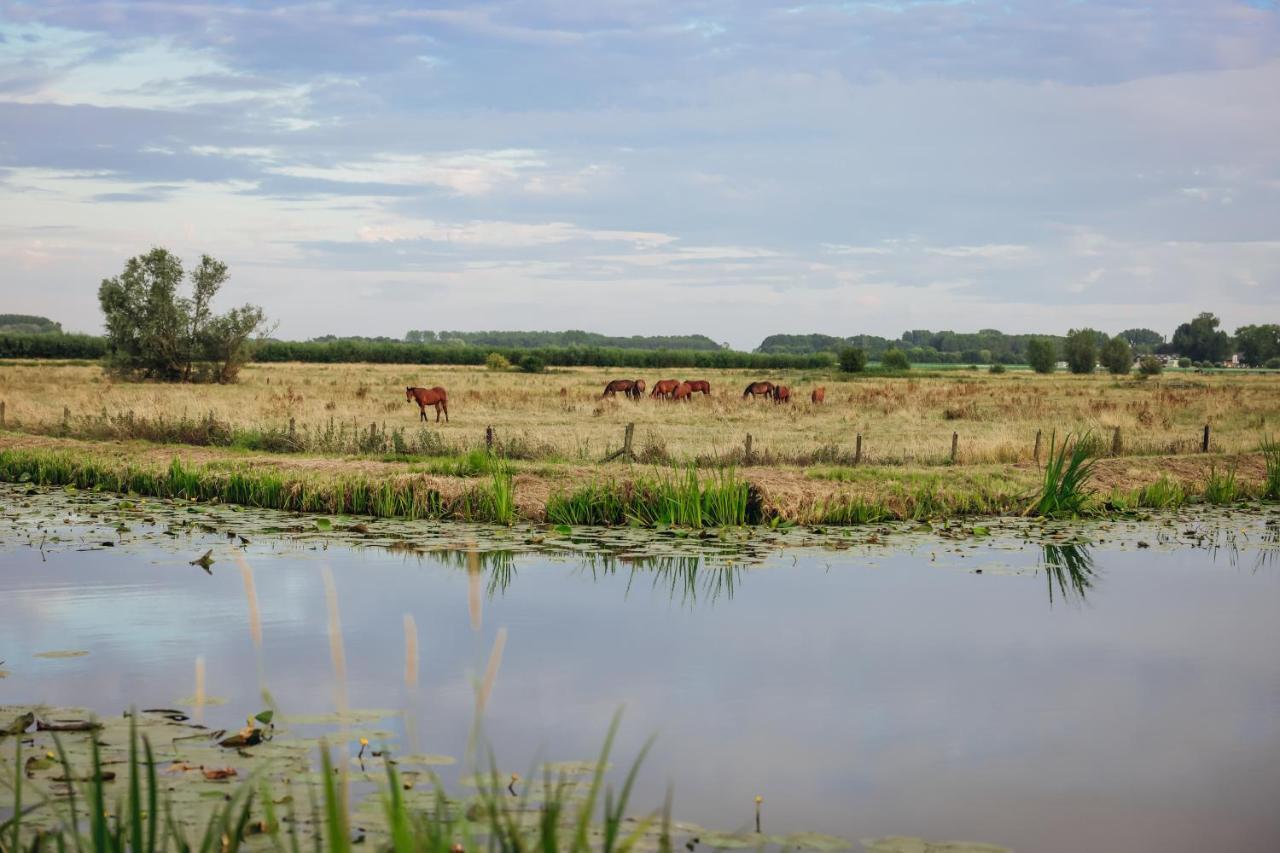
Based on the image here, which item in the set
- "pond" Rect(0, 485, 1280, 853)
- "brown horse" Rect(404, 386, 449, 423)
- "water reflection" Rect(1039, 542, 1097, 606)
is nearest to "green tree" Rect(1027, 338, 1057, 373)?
"brown horse" Rect(404, 386, 449, 423)

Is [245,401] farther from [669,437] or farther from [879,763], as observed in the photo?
[879,763]

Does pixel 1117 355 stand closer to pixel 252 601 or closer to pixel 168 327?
pixel 168 327

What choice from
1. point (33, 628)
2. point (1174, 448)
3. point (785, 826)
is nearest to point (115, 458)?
point (33, 628)

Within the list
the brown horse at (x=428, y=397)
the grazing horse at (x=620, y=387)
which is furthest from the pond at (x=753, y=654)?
the grazing horse at (x=620, y=387)

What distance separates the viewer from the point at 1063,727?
8906 mm

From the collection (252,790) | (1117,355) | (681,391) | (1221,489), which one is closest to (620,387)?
(681,391)

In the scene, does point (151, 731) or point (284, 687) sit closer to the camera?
point (151, 731)

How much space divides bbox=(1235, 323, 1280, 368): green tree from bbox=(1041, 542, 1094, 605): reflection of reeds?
501 ft

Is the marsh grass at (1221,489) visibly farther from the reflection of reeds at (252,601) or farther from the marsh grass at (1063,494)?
the reflection of reeds at (252,601)

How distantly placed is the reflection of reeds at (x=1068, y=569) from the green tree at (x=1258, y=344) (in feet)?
501

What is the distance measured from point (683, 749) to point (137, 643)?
521 centimetres

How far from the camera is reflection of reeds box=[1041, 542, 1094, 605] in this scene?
47.8 feet

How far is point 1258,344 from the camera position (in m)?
158

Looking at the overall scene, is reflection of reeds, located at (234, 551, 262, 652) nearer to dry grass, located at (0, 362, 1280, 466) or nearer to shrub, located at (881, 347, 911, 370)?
dry grass, located at (0, 362, 1280, 466)
